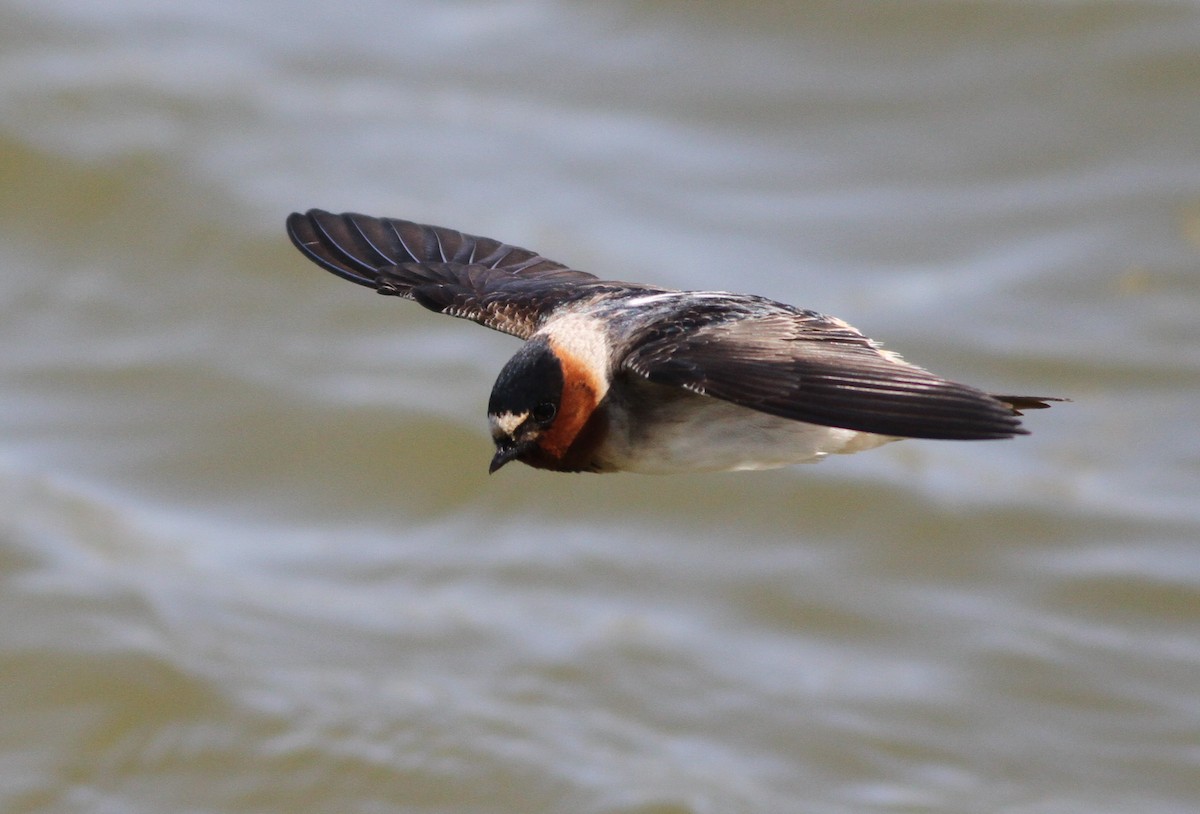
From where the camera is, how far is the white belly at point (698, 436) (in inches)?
226

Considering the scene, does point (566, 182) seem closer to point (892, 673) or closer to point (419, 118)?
point (419, 118)

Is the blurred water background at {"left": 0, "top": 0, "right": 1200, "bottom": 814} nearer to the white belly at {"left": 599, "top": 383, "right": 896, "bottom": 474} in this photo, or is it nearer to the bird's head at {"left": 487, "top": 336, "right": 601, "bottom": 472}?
the white belly at {"left": 599, "top": 383, "right": 896, "bottom": 474}

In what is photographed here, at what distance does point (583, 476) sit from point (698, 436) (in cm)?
707

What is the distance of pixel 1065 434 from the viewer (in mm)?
13305

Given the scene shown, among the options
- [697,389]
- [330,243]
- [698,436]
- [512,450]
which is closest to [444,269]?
[330,243]

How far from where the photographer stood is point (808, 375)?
544 cm

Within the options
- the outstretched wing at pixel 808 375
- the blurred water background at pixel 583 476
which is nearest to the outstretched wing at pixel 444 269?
the outstretched wing at pixel 808 375

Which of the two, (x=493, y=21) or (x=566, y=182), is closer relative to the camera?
(x=566, y=182)

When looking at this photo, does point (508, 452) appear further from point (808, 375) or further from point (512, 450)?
point (808, 375)

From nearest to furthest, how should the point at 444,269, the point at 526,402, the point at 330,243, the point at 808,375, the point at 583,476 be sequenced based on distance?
the point at 808,375 < the point at 526,402 < the point at 444,269 < the point at 330,243 < the point at 583,476

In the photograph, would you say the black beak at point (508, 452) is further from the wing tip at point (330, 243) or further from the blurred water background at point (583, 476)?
the blurred water background at point (583, 476)

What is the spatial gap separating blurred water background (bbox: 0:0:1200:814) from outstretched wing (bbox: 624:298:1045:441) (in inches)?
199

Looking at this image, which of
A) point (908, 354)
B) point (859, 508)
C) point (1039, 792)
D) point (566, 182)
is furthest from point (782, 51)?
point (1039, 792)

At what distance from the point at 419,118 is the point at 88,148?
2520 millimetres
